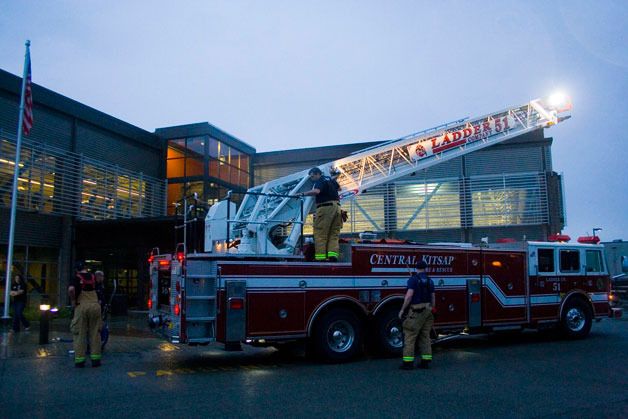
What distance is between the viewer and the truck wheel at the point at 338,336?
927 cm

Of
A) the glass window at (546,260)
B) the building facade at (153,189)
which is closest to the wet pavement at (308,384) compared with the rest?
the glass window at (546,260)

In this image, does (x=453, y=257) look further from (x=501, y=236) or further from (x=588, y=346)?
(x=501, y=236)

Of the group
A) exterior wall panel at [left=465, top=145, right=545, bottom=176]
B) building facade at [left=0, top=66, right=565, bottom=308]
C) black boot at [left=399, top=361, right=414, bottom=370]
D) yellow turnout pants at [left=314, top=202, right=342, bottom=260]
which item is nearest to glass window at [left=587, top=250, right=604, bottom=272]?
black boot at [left=399, top=361, right=414, bottom=370]

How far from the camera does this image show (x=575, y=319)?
41.5ft

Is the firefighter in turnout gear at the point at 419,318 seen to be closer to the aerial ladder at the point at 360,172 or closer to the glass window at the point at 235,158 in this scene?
the aerial ladder at the point at 360,172

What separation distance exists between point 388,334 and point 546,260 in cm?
452

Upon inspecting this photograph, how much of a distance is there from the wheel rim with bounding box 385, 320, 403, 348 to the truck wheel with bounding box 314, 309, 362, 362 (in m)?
0.63

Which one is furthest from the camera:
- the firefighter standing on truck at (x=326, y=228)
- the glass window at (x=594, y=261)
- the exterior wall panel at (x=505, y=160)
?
the exterior wall panel at (x=505, y=160)

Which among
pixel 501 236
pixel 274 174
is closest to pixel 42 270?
pixel 274 174

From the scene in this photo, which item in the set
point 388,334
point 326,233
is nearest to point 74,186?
point 326,233

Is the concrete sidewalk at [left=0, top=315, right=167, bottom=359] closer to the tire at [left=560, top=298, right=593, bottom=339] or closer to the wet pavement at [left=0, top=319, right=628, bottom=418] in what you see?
the wet pavement at [left=0, top=319, right=628, bottom=418]

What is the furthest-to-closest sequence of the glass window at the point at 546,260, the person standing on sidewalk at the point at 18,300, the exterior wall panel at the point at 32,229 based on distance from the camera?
1. the exterior wall panel at the point at 32,229
2. the person standing on sidewalk at the point at 18,300
3. the glass window at the point at 546,260

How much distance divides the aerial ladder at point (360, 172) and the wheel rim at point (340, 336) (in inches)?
72.7

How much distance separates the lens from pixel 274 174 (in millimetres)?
28531
